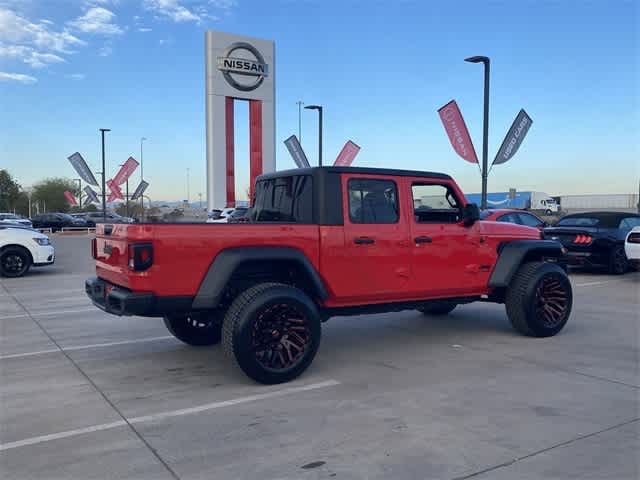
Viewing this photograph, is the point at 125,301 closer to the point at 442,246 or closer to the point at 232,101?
the point at 442,246

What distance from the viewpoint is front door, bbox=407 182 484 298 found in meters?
5.81

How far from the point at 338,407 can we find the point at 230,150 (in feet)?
90.6

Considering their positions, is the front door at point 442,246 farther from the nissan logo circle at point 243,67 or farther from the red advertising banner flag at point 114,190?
the red advertising banner flag at point 114,190

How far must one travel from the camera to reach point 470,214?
6.11 metres

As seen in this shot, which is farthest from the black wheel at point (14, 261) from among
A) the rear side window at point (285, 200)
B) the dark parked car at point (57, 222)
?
the dark parked car at point (57, 222)

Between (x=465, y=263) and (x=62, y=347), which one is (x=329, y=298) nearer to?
(x=465, y=263)

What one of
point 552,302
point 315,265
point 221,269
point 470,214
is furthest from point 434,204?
point 221,269

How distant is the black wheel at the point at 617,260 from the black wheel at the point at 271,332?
33.3 feet

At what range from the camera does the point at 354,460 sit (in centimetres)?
344

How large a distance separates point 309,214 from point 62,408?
2.69m

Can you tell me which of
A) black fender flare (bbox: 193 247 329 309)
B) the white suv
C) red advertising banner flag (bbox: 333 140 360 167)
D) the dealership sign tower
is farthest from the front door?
the dealership sign tower

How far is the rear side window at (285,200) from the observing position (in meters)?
5.50

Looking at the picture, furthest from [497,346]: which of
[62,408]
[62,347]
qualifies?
[62,347]

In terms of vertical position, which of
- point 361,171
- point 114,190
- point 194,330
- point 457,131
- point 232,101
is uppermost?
point 232,101
